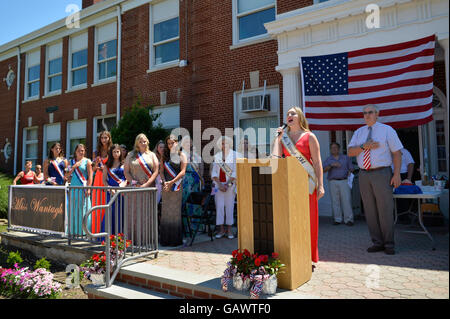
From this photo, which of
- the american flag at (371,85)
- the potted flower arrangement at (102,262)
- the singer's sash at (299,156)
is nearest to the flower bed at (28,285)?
the potted flower arrangement at (102,262)

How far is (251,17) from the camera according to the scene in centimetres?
995

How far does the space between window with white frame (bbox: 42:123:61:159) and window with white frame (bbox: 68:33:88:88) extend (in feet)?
7.12

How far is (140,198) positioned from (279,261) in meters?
2.32

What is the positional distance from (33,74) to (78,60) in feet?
13.0

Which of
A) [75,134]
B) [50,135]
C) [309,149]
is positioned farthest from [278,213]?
[50,135]

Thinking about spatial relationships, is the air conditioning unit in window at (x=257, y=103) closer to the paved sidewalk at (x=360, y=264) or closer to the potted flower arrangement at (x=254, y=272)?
the paved sidewalk at (x=360, y=264)

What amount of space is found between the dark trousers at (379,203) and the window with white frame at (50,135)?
48.2 ft

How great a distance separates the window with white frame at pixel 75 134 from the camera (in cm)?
1474

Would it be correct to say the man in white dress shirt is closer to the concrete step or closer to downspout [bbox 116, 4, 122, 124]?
the concrete step

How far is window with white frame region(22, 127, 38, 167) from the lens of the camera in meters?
16.9

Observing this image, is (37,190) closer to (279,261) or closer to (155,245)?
(155,245)

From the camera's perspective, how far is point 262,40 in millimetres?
9383

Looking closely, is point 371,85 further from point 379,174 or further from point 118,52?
point 118,52
